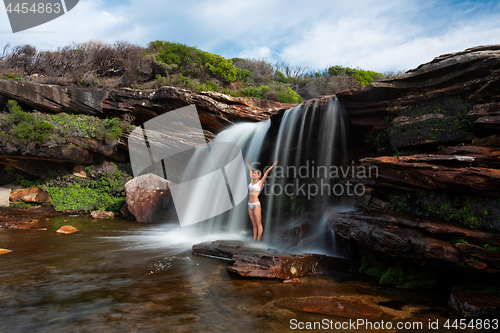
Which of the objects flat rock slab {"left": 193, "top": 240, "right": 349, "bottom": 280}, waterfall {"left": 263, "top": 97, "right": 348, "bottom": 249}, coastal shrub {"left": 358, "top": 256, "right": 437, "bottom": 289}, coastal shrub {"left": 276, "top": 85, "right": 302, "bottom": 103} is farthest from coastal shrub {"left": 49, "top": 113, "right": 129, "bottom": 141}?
coastal shrub {"left": 358, "top": 256, "right": 437, "bottom": 289}

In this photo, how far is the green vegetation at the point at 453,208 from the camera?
4.55 metres

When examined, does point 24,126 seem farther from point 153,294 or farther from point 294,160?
point 153,294

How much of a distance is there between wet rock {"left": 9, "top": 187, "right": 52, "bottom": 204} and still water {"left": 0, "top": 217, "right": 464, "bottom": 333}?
29.3 ft

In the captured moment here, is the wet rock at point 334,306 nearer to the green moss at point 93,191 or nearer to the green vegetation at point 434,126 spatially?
the green vegetation at point 434,126

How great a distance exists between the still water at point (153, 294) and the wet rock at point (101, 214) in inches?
251

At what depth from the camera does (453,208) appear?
5.07 m

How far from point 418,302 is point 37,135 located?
16.9m

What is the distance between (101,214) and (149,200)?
2.85 metres

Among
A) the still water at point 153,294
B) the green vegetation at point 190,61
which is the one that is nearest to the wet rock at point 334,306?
the still water at point 153,294

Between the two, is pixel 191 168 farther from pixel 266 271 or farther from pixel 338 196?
pixel 266 271

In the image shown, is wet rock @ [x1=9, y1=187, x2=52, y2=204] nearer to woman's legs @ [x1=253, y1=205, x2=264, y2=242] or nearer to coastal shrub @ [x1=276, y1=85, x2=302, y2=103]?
woman's legs @ [x1=253, y1=205, x2=264, y2=242]

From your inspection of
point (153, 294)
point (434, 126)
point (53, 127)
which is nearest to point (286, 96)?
point (434, 126)

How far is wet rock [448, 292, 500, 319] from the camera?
143 inches

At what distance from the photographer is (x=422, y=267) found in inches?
200
